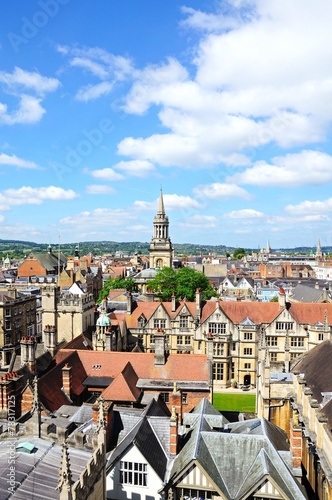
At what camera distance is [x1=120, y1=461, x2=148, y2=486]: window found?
65.5 ft

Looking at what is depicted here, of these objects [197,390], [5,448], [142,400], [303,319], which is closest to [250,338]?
[303,319]

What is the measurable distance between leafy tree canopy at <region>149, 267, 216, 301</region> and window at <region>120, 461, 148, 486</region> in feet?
168

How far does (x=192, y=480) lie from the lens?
1884 cm

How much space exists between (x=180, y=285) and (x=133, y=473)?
53.9 m

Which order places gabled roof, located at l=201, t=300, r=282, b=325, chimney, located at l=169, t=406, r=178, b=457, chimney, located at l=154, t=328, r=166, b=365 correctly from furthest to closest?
gabled roof, located at l=201, t=300, r=282, b=325, chimney, located at l=154, t=328, r=166, b=365, chimney, located at l=169, t=406, r=178, b=457

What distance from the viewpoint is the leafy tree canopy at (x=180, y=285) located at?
72.6m

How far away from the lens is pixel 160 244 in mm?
123062

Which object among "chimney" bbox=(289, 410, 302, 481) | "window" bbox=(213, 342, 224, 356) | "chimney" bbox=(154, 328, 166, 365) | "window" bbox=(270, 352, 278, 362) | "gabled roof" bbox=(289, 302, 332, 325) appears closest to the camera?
"chimney" bbox=(289, 410, 302, 481)

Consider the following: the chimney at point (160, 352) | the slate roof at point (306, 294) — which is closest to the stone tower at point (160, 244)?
the slate roof at point (306, 294)

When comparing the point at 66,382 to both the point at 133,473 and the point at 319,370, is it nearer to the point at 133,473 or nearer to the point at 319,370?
the point at 133,473

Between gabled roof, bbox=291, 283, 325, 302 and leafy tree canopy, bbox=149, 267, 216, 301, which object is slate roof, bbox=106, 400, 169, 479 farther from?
gabled roof, bbox=291, 283, 325, 302

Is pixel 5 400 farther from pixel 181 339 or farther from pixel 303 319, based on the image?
pixel 303 319

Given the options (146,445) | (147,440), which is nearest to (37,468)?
(146,445)

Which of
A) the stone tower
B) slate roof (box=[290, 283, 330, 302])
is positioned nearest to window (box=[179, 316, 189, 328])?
slate roof (box=[290, 283, 330, 302])
